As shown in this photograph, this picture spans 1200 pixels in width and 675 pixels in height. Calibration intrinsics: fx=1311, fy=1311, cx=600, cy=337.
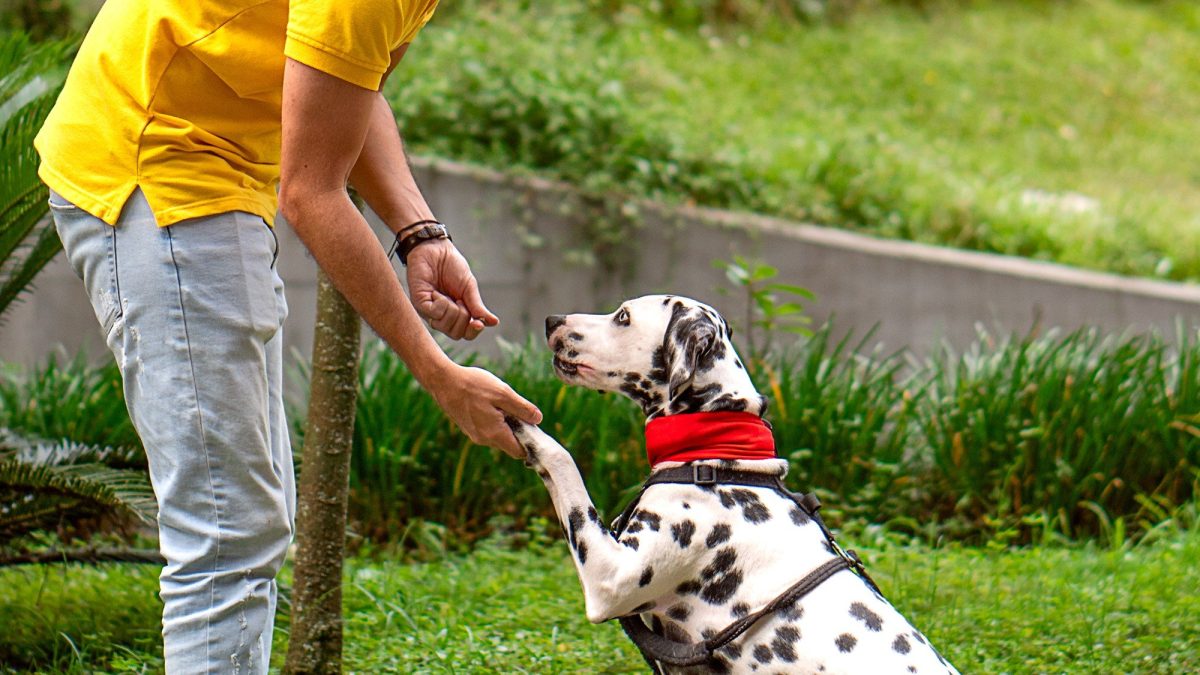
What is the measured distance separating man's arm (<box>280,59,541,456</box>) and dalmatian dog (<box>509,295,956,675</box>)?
10 centimetres

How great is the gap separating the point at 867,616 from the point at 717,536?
30 cm

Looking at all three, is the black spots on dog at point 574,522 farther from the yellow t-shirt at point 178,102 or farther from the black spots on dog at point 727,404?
the yellow t-shirt at point 178,102

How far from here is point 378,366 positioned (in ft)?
17.6

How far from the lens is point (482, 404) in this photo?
2.34 meters

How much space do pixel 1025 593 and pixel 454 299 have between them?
2260 millimetres

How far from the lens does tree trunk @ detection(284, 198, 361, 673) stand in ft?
10.2

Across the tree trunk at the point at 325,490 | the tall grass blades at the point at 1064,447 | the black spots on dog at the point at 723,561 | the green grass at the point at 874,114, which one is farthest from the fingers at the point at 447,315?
the green grass at the point at 874,114

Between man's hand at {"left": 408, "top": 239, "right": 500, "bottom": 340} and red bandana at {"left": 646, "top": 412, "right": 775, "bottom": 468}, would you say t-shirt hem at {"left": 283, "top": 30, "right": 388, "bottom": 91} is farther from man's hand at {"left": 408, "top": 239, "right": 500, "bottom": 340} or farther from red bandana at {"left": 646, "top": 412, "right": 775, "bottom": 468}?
red bandana at {"left": 646, "top": 412, "right": 775, "bottom": 468}

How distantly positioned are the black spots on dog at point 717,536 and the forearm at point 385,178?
0.89m

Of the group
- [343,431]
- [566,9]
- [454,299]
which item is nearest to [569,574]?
[343,431]

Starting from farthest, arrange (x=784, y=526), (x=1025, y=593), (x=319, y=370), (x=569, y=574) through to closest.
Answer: (x=569, y=574) < (x=1025, y=593) < (x=319, y=370) < (x=784, y=526)

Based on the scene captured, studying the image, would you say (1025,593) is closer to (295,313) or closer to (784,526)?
(784,526)

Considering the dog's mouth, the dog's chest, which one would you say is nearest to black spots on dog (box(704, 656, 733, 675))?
the dog's chest

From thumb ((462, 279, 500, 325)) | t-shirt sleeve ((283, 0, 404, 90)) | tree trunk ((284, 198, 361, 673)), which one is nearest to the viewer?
t-shirt sleeve ((283, 0, 404, 90))
